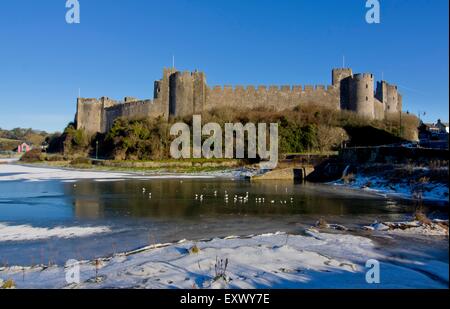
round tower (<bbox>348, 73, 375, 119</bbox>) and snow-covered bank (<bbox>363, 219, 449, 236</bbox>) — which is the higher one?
round tower (<bbox>348, 73, 375, 119</bbox>)

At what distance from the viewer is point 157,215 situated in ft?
33.3

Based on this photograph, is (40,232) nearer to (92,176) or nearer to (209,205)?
(209,205)

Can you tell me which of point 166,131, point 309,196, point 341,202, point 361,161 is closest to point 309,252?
point 341,202

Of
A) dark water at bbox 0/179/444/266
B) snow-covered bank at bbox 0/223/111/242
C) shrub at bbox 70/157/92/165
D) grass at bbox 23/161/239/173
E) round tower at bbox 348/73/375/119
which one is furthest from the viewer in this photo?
shrub at bbox 70/157/92/165

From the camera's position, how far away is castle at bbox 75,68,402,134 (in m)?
32.9

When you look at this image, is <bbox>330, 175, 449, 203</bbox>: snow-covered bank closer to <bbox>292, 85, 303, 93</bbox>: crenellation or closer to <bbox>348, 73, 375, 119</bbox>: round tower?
<bbox>348, 73, 375, 119</bbox>: round tower

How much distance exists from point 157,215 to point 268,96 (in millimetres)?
27107

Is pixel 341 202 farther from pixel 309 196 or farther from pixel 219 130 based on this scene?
pixel 219 130

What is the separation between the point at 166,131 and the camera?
113 feet

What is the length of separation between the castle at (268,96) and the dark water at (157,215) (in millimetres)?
20082

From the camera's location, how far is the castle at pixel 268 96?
108 feet

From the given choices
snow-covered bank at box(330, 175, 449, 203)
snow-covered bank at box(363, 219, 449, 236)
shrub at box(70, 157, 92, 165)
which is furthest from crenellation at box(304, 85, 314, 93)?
snow-covered bank at box(363, 219, 449, 236)

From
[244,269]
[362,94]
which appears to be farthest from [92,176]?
[362,94]

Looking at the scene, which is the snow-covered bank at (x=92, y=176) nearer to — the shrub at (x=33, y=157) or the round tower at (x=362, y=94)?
the round tower at (x=362, y=94)
